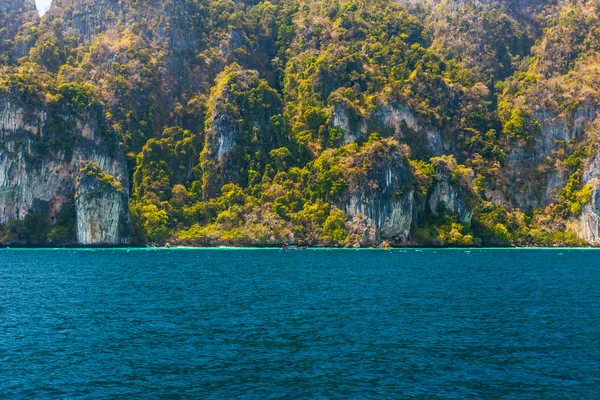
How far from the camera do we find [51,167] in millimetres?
165625

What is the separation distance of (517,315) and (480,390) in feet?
72.6

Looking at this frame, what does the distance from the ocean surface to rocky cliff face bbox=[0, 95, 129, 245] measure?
80307 millimetres

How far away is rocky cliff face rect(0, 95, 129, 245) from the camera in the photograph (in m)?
158

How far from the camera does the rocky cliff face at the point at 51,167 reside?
15762 cm

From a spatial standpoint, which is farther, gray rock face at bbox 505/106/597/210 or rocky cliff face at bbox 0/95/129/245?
gray rock face at bbox 505/106/597/210

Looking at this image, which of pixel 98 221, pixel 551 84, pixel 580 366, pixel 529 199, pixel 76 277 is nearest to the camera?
pixel 580 366

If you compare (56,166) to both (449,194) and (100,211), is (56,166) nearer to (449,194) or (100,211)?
(100,211)

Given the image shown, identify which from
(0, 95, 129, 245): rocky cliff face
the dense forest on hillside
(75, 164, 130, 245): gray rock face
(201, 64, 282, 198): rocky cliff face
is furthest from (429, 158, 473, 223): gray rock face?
(0, 95, 129, 245): rocky cliff face

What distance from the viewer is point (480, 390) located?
30.8 m

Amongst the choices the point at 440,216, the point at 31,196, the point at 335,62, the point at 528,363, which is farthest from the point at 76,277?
the point at 335,62

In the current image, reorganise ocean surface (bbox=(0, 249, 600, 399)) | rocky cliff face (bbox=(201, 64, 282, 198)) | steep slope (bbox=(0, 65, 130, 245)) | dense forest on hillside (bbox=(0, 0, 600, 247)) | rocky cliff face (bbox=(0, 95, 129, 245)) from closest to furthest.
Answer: ocean surface (bbox=(0, 249, 600, 399)) < steep slope (bbox=(0, 65, 130, 245)) < rocky cliff face (bbox=(0, 95, 129, 245)) < dense forest on hillside (bbox=(0, 0, 600, 247)) < rocky cliff face (bbox=(201, 64, 282, 198))

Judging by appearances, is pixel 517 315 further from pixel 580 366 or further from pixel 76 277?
pixel 76 277

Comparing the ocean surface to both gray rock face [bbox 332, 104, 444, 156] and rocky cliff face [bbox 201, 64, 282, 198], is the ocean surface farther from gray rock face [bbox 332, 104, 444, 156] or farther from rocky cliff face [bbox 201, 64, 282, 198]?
gray rock face [bbox 332, 104, 444, 156]

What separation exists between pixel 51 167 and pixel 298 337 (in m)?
141
